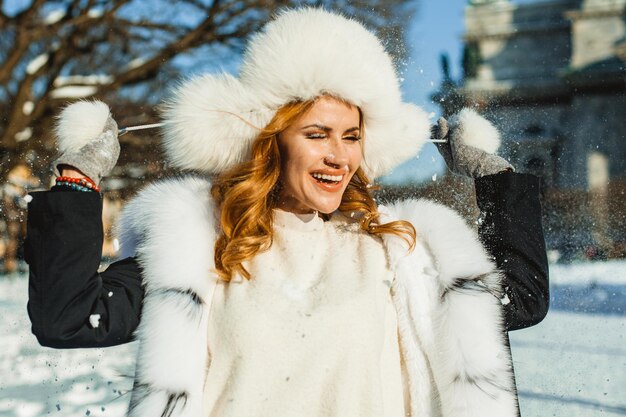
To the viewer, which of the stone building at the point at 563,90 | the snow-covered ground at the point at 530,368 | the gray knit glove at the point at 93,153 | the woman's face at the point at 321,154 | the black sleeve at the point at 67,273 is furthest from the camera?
the stone building at the point at 563,90

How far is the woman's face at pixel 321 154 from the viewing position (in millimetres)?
1526

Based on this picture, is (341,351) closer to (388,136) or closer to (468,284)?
(468,284)

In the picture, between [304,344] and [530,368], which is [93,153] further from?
[530,368]

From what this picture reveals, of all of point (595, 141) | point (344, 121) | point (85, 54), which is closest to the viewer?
point (344, 121)

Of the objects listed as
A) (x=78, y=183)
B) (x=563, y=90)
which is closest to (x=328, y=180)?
(x=78, y=183)

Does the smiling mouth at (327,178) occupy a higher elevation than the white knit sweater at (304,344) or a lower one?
higher

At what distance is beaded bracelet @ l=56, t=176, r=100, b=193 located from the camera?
1340 millimetres

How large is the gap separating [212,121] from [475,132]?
629 millimetres

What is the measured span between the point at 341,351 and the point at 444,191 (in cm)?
377

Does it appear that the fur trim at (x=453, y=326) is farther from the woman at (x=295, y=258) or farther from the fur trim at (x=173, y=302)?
the fur trim at (x=173, y=302)

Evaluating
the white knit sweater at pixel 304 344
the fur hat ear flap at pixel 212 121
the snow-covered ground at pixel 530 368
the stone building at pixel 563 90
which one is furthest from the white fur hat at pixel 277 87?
the stone building at pixel 563 90

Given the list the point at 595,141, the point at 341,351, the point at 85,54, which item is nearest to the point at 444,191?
the point at 341,351

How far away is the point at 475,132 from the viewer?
1.70m

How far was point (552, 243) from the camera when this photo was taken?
8523 millimetres
